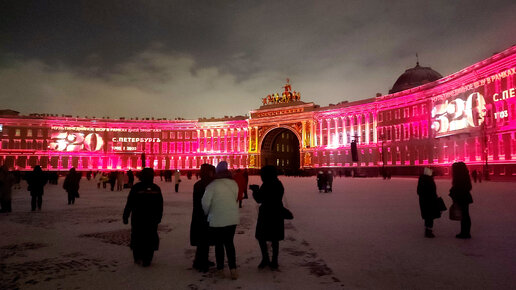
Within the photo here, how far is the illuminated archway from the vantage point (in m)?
87.2

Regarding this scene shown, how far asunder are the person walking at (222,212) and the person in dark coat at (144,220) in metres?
1.33

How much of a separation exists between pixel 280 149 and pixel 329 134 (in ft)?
68.2

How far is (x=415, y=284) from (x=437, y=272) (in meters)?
0.86

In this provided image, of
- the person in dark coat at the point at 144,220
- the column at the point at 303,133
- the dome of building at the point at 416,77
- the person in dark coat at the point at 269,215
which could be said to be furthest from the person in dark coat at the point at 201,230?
the column at the point at 303,133

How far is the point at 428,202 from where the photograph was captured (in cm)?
920

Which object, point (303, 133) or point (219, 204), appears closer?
point (219, 204)

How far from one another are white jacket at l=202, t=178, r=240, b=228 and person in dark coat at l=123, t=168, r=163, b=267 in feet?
4.32

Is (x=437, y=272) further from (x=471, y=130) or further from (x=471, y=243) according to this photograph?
(x=471, y=130)

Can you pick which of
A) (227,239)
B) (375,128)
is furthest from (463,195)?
(375,128)

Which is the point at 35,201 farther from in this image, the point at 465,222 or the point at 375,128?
the point at 375,128

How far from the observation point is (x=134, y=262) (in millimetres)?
6973

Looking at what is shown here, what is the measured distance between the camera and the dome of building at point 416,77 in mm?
70312

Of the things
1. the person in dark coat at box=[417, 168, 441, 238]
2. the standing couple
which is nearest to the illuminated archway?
the person in dark coat at box=[417, 168, 441, 238]

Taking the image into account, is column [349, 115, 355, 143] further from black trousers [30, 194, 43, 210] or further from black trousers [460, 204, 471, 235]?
black trousers [460, 204, 471, 235]
